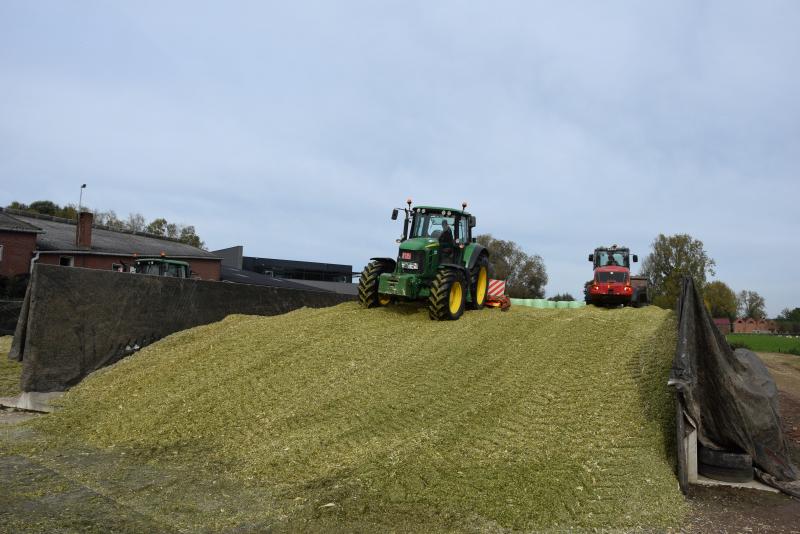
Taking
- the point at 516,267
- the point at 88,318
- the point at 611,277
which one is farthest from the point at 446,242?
the point at 516,267

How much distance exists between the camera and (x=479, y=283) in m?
11.3

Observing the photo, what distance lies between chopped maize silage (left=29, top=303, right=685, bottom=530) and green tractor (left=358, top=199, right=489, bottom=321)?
0.93m

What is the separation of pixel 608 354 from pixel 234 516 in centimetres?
457

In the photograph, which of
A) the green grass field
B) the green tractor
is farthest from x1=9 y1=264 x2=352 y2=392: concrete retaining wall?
the green grass field

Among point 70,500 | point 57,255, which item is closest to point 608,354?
point 70,500

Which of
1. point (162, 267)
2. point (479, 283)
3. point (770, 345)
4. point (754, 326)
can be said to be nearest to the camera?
point (479, 283)

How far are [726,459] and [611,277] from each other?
49.1ft

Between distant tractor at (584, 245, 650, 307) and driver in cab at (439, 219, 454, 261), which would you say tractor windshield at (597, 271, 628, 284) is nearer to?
distant tractor at (584, 245, 650, 307)

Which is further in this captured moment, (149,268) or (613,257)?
(613,257)

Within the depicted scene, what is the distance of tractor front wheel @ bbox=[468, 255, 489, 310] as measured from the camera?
35.6 feet

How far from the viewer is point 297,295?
1155 cm

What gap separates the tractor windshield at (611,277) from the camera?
1912 cm

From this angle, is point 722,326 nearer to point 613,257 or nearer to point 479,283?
point 613,257

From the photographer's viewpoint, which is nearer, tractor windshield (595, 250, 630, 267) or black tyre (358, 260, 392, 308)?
black tyre (358, 260, 392, 308)
